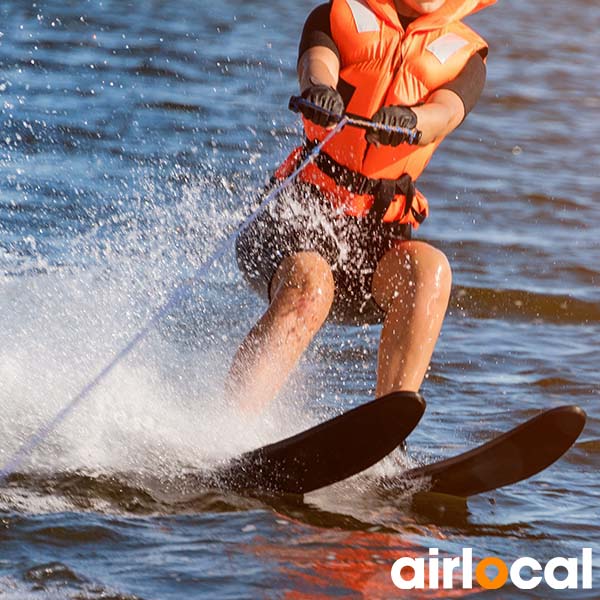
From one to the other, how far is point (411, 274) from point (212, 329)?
1.75 meters

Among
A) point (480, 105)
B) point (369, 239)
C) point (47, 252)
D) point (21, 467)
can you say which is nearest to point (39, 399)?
point (21, 467)

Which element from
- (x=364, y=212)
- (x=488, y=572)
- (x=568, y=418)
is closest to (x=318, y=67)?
(x=364, y=212)

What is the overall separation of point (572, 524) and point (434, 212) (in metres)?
4.06

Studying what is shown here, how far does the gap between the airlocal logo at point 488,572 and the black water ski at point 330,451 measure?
1.04 ft

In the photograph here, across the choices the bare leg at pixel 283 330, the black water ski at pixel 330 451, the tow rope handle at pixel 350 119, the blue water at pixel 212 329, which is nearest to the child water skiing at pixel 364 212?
the bare leg at pixel 283 330

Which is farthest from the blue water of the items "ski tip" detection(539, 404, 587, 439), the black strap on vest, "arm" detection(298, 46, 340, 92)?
"arm" detection(298, 46, 340, 92)

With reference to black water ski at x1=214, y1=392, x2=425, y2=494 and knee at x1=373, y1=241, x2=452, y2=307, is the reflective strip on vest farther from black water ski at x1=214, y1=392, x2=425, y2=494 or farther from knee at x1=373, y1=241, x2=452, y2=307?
black water ski at x1=214, y1=392, x2=425, y2=494

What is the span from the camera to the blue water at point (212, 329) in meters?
3.57

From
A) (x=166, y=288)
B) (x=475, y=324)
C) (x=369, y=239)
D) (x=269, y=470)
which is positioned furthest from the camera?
(x=475, y=324)

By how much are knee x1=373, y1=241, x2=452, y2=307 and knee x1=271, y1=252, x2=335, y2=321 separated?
0.56 feet

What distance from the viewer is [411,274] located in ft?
13.2

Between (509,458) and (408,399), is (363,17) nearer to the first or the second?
(408,399)

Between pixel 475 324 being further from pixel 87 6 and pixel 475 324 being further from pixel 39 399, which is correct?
pixel 87 6

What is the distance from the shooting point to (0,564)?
3281mm
